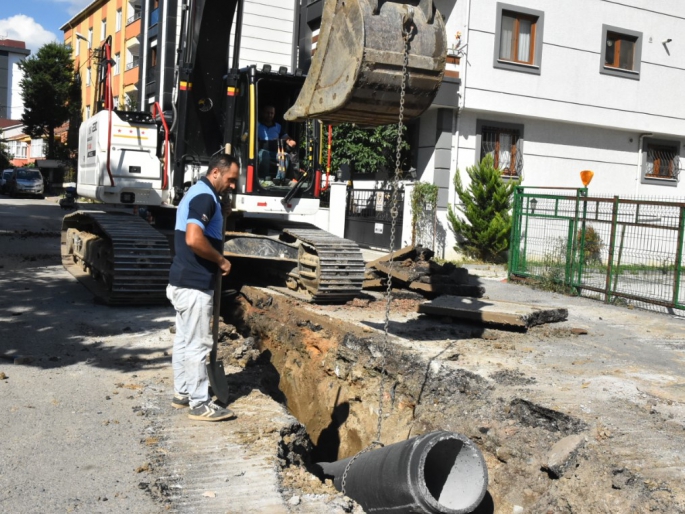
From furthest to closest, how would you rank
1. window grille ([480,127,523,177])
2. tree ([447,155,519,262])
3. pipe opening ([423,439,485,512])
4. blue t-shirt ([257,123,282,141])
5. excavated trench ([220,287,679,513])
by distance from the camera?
window grille ([480,127,523,177]), tree ([447,155,519,262]), blue t-shirt ([257,123,282,141]), excavated trench ([220,287,679,513]), pipe opening ([423,439,485,512])

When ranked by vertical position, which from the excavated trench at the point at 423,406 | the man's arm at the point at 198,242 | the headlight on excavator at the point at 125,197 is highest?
the headlight on excavator at the point at 125,197

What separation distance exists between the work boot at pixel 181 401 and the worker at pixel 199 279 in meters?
0.07

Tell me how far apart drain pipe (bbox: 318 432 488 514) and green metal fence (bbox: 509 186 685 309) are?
285 inches

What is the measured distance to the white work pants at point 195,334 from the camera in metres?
5.38

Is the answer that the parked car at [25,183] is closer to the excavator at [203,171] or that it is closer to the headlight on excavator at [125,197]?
the excavator at [203,171]

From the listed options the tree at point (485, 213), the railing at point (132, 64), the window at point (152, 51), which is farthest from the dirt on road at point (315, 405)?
A: the railing at point (132, 64)

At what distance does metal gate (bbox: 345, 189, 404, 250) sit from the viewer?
1816 cm

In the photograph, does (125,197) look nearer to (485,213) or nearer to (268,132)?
(268,132)

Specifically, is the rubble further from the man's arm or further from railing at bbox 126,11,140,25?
railing at bbox 126,11,140,25

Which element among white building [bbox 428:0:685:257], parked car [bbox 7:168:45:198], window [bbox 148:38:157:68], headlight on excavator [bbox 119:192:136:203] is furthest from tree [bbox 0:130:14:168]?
headlight on excavator [bbox 119:192:136:203]

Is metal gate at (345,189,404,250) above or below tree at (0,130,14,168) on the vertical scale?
below

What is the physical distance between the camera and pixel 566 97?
18844 mm

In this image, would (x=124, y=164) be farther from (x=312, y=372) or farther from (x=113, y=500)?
(x=113, y=500)

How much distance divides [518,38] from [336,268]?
37.4 ft
